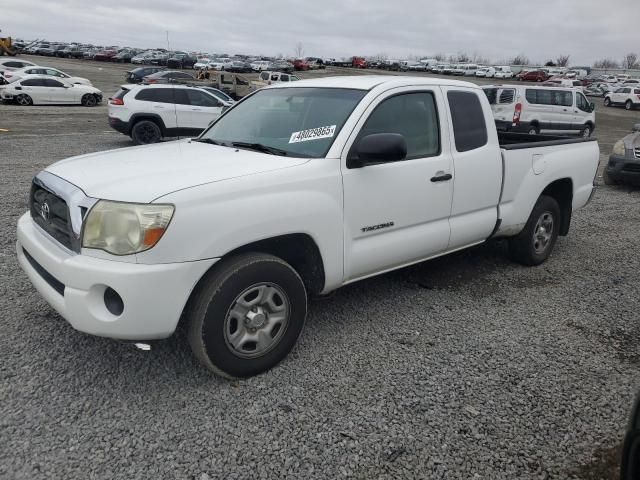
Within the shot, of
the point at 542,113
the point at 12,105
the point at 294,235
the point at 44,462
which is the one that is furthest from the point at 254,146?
the point at 12,105

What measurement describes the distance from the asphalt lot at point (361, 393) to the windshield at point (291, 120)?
1.37 metres

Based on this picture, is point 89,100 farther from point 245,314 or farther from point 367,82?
point 245,314

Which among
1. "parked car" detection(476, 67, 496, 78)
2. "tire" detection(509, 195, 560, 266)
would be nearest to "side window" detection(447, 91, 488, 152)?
"tire" detection(509, 195, 560, 266)

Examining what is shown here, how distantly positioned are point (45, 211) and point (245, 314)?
1400 mm

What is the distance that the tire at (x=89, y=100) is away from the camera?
23642 millimetres

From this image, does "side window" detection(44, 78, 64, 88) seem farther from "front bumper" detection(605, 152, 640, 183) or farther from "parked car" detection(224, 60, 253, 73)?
"parked car" detection(224, 60, 253, 73)

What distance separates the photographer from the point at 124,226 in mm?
2695

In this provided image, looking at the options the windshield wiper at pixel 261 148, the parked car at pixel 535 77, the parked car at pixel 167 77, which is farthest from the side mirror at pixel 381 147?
the parked car at pixel 535 77

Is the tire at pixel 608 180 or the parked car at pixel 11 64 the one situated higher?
the parked car at pixel 11 64

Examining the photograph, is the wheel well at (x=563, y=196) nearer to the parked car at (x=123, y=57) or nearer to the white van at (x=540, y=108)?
the white van at (x=540, y=108)

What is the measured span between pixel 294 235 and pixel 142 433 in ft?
4.53

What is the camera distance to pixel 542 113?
18328 millimetres

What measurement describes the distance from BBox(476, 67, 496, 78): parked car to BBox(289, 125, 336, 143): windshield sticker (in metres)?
66.0

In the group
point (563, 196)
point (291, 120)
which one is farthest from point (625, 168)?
point (291, 120)
